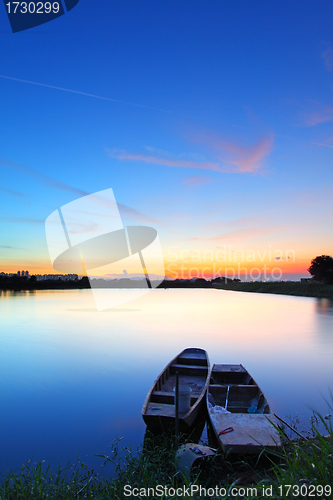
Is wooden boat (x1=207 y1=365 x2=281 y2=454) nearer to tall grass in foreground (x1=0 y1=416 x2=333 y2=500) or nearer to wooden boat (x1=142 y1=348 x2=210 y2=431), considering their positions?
tall grass in foreground (x1=0 y1=416 x2=333 y2=500)

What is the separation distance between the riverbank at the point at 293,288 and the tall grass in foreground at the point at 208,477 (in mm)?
80564

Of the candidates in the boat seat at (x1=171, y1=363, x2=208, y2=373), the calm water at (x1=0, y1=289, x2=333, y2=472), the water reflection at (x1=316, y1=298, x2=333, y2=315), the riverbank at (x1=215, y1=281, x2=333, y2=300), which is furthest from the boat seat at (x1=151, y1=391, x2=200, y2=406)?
the riverbank at (x1=215, y1=281, x2=333, y2=300)

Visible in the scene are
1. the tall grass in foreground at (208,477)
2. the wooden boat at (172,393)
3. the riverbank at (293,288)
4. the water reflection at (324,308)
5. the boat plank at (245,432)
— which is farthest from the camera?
the riverbank at (293,288)

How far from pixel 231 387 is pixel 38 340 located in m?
19.6

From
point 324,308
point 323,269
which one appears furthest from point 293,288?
point 324,308

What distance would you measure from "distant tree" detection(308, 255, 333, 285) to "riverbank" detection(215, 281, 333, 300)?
3009 millimetres

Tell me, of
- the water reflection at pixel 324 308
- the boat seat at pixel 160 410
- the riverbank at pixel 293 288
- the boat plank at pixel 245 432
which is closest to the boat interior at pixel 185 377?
the boat seat at pixel 160 410

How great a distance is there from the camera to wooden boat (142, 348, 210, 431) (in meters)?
7.22

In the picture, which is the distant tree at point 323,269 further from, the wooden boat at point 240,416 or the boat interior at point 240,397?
the boat interior at point 240,397

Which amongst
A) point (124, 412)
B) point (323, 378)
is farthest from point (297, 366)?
point (124, 412)

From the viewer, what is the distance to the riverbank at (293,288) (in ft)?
263

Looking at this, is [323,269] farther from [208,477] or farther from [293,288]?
[208,477]

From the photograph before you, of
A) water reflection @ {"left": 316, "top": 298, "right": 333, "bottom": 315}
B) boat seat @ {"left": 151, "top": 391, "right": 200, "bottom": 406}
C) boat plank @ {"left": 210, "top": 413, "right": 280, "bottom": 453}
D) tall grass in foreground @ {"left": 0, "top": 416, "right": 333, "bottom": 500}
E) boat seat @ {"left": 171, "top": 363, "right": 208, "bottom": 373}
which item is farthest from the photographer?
water reflection @ {"left": 316, "top": 298, "right": 333, "bottom": 315}

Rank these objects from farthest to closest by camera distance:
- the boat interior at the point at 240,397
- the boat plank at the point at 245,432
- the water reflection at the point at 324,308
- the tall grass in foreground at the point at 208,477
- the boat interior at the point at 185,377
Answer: the water reflection at the point at 324,308 → the boat interior at the point at 240,397 → the boat interior at the point at 185,377 → the boat plank at the point at 245,432 → the tall grass in foreground at the point at 208,477
